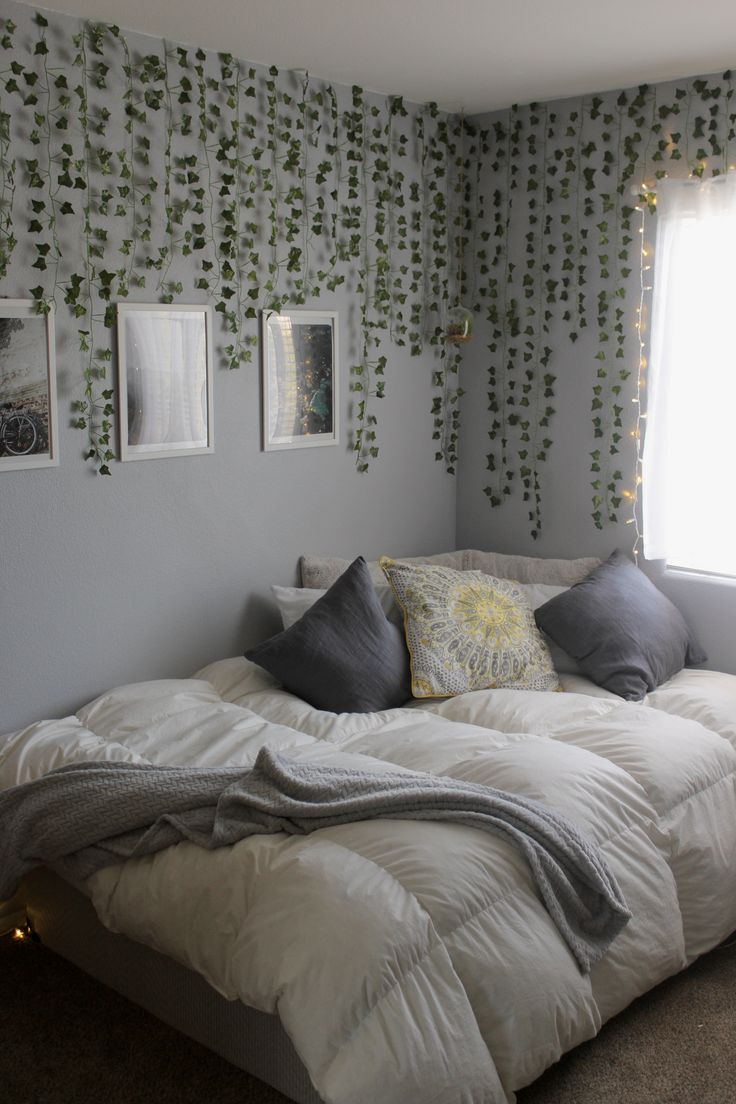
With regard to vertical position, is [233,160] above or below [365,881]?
above

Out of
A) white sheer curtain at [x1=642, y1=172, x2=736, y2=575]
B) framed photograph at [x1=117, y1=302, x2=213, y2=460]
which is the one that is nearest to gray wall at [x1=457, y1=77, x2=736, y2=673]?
white sheer curtain at [x1=642, y1=172, x2=736, y2=575]

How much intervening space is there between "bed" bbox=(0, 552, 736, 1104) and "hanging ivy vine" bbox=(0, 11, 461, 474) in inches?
41.1

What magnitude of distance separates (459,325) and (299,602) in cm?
130

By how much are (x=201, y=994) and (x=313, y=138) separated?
2.71 metres

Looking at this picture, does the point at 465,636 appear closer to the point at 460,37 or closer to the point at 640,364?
the point at 640,364

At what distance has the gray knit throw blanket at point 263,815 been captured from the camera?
8.24 feet

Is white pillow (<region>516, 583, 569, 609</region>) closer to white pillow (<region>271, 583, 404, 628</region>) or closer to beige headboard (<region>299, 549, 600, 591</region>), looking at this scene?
beige headboard (<region>299, 549, 600, 591</region>)

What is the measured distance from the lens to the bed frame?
238 cm

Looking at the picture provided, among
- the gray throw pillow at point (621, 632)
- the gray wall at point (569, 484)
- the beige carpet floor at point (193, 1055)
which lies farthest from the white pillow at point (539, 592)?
the beige carpet floor at point (193, 1055)

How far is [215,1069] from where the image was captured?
255 centimetres

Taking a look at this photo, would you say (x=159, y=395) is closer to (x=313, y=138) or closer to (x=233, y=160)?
(x=233, y=160)

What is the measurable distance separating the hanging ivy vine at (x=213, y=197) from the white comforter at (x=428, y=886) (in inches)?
36.4

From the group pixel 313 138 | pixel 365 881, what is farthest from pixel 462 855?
pixel 313 138

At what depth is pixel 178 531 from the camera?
3.61 metres
